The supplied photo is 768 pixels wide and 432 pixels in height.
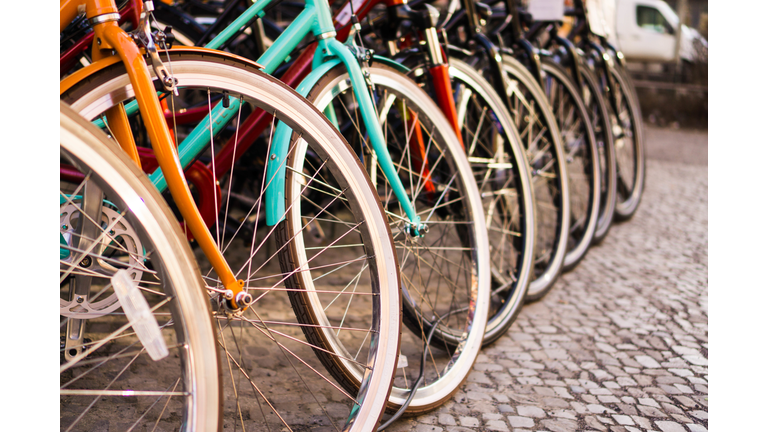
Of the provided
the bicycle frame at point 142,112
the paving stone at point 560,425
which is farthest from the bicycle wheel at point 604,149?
the bicycle frame at point 142,112

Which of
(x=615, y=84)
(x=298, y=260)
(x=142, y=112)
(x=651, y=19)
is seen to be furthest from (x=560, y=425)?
(x=651, y=19)

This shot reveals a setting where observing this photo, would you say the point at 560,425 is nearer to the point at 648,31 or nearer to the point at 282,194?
the point at 282,194

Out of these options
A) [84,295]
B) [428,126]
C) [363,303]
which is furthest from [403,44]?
[84,295]

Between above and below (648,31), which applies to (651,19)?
above

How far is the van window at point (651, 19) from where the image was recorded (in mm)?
13195

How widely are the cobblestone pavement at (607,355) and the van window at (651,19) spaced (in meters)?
10.9

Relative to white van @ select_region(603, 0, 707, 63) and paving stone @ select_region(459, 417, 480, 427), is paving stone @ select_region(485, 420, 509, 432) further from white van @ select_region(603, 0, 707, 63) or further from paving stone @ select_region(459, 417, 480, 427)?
white van @ select_region(603, 0, 707, 63)

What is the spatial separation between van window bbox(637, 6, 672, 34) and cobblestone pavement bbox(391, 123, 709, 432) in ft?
35.8

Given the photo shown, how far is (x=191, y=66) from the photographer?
1.22 m

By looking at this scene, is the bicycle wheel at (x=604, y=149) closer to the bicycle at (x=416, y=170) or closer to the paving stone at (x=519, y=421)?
the bicycle at (x=416, y=170)

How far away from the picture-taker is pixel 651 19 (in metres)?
13.3

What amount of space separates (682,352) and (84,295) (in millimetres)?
2088

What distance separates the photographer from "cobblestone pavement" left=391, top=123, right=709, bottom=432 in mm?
1853

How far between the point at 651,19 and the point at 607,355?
1300cm
